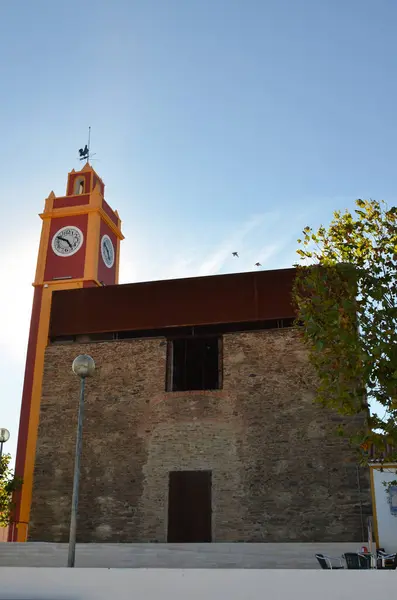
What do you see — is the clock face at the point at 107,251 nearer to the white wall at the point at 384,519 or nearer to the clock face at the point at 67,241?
the clock face at the point at 67,241

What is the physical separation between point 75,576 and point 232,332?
1358 centimetres

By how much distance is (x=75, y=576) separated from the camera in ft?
19.8

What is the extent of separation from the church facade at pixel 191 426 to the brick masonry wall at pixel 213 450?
33 millimetres

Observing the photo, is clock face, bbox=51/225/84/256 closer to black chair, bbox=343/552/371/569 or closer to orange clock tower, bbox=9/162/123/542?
orange clock tower, bbox=9/162/123/542

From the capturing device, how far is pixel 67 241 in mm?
25938

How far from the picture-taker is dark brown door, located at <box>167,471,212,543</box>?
1719 centimetres

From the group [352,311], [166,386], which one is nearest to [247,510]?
[166,386]

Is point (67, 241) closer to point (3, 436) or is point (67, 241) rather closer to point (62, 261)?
point (62, 261)

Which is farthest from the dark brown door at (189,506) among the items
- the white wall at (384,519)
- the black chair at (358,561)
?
the black chair at (358,561)

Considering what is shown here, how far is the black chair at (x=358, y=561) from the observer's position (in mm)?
11452

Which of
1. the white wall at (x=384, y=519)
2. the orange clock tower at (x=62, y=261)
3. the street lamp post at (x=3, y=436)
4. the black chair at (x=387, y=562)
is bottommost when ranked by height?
the black chair at (x=387, y=562)

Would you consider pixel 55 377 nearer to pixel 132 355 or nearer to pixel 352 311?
pixel 132 355

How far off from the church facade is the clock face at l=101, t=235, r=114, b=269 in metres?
5.36

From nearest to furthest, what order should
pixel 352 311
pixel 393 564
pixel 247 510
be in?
1. pixel 352 311
2. pixel 393 564
3. pixel 247 510
